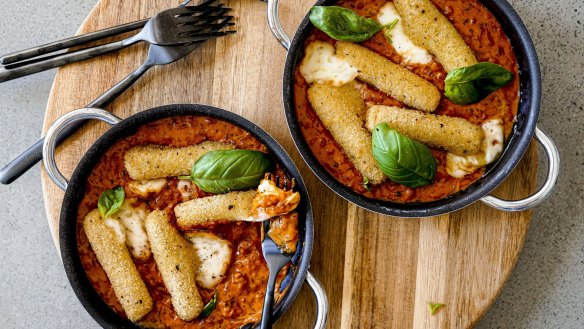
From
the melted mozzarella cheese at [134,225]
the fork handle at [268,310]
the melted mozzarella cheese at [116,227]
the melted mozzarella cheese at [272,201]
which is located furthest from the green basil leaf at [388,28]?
the melted mozzarella cheese at [116,227]

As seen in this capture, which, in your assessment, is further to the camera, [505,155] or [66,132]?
[66,132]

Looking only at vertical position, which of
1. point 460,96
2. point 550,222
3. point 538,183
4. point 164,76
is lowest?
point 550,222

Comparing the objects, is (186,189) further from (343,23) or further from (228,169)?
(343,23)

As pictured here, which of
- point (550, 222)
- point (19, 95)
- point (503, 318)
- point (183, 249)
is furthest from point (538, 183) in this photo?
point (19, 95)

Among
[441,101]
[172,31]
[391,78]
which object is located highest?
[172,31]

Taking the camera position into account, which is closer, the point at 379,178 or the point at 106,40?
the point at 379,178

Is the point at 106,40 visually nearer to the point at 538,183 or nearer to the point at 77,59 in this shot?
the point at 77,59

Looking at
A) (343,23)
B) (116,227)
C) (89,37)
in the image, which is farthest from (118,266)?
(343,23)
